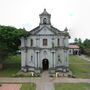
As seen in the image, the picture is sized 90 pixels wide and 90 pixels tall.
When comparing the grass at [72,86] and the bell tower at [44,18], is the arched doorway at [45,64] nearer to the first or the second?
the bell tower at [44,18]

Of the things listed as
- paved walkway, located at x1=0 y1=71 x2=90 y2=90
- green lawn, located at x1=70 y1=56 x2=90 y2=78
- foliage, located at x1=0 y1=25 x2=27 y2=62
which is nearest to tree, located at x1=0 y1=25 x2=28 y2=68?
foliage, located at x1=0 y1=25 x2=27 y2=62

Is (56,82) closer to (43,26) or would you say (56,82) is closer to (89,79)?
(89,79)

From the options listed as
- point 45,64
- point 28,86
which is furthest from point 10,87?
point 45,64

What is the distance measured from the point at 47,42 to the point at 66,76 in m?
8.58

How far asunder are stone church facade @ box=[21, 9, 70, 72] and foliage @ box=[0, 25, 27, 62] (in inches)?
88.6

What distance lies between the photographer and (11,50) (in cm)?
5019

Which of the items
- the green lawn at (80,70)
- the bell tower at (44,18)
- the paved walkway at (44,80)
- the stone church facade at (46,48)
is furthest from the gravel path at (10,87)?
the bell tower at (44,18)

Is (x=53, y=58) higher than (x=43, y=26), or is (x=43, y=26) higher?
(x=43, y=26)

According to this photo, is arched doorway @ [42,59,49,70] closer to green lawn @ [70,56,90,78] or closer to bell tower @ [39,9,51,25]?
green lawn @ [70,56,90,78]

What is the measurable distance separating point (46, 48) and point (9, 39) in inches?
326

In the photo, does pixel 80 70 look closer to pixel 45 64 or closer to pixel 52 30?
pixel 45 64

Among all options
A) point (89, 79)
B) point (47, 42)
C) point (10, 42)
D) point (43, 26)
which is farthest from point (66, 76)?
point (10, 42)

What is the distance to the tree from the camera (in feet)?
159

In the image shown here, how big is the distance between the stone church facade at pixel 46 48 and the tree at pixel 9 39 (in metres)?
2.25
